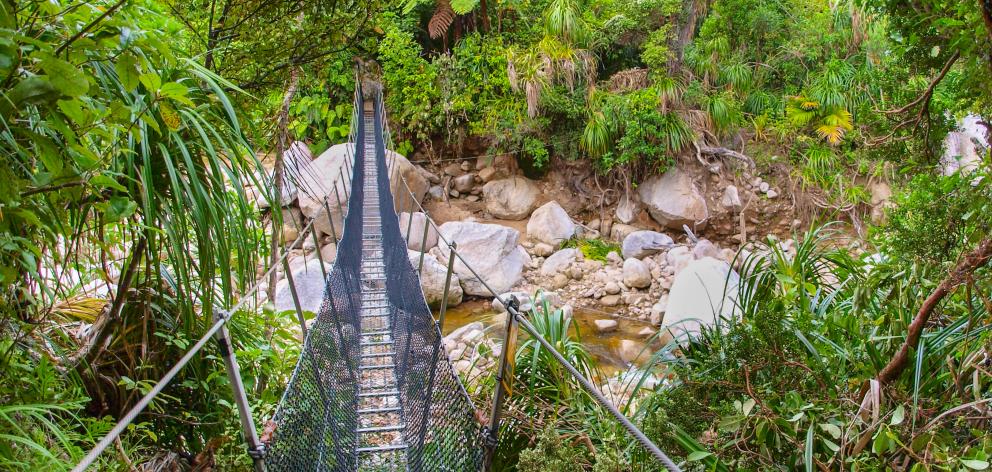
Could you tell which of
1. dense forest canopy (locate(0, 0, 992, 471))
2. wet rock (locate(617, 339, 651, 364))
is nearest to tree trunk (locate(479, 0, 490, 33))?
wet rock (locate(617, 339, 651, 364))

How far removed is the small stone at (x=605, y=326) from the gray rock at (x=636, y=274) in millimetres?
643

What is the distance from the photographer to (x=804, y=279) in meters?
1.79

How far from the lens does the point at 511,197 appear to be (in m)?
6.74

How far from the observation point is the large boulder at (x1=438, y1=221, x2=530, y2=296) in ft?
17.1

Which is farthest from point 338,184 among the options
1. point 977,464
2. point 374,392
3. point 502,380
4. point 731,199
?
point 977,464

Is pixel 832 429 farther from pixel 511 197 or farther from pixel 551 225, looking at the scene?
pixel 511 197

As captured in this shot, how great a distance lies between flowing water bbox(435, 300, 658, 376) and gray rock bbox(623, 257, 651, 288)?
0.50 meters

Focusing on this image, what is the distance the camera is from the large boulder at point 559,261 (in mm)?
5602

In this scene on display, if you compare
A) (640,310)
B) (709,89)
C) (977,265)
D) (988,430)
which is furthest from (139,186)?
(709,89)

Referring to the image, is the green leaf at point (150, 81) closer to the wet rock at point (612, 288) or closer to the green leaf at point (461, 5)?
the wet rock at point (612, 288)

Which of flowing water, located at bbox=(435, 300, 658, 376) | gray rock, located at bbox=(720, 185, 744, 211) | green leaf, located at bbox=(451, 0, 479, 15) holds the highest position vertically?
green leaf, located at bbox=(451, 0, 479, 15)

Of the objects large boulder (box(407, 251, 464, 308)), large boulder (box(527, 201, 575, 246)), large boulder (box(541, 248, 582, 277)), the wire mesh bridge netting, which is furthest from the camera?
large boulder (box(527, 201, 575, 246))

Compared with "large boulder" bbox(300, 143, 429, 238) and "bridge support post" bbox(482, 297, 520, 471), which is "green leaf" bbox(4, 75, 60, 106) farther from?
"large boulder" bbox(300, 143, 429, 238)

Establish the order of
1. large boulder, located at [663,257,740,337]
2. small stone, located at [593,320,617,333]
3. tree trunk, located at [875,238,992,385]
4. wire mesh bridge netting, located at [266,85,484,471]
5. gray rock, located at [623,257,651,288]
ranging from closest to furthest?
tree trunk, located at [875,238,992,385] → wire mesh bridge netting, located at [266,85,484,471] → large boulder, located at [663,257,740,337] → small stone, located at [593,320,617,333] → gray rock, located at [623,257,651,288]
